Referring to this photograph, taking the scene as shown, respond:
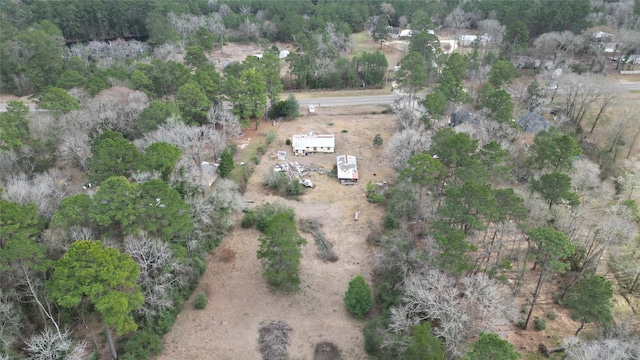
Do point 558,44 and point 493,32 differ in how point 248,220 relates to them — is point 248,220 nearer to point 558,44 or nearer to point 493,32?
point 493,32

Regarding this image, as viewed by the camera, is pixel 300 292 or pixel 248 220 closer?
pixel 300 292

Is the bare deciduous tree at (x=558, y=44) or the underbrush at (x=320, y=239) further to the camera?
the bare deciduous tree at (x=558, y=44)

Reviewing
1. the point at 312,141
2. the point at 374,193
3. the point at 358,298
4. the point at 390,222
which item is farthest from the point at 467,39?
the point at 358,298

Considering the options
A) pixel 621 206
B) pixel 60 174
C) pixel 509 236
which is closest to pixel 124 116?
pixel 60 174

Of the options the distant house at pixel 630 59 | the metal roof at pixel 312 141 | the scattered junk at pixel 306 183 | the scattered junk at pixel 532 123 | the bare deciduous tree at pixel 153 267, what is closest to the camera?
the bare deciduous tree at pixel 153 267

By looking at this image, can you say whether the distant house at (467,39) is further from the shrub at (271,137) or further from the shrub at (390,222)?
the shrub at (390,222)

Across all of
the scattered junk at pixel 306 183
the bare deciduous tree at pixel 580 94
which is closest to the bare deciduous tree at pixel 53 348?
the scattered junk at pixel 306 183
